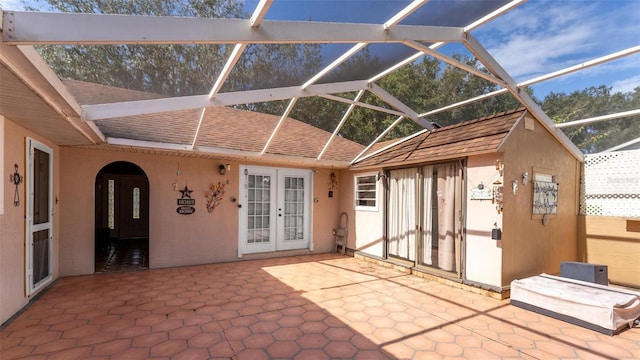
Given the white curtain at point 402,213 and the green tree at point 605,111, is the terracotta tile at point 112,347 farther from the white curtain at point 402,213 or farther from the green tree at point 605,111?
the green tree at point 605,111

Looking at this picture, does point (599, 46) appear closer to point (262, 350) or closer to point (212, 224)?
point (262, 350)

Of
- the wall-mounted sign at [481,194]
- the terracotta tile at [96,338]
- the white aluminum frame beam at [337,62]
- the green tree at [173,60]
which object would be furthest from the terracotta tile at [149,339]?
the wall-mounted sign at [481,194]

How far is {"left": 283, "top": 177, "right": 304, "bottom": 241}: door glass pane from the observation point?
26.8 feet

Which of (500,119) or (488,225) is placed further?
(500,119)

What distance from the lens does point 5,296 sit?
365cm

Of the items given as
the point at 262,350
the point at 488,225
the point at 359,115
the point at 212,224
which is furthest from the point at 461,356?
the point at 212,224

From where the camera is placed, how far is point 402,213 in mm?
6828

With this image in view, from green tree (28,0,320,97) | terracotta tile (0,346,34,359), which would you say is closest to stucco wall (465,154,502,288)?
green tree (28,0,320,97)

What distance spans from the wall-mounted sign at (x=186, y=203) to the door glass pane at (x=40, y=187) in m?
2.19

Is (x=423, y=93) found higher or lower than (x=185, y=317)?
higher

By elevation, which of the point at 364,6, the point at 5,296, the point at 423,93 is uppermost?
the point at 423,93

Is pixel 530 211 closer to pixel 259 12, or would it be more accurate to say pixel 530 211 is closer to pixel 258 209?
pixel 259 12

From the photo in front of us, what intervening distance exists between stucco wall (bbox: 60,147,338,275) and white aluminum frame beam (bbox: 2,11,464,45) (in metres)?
4.63

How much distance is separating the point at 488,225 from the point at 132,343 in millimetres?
5191
